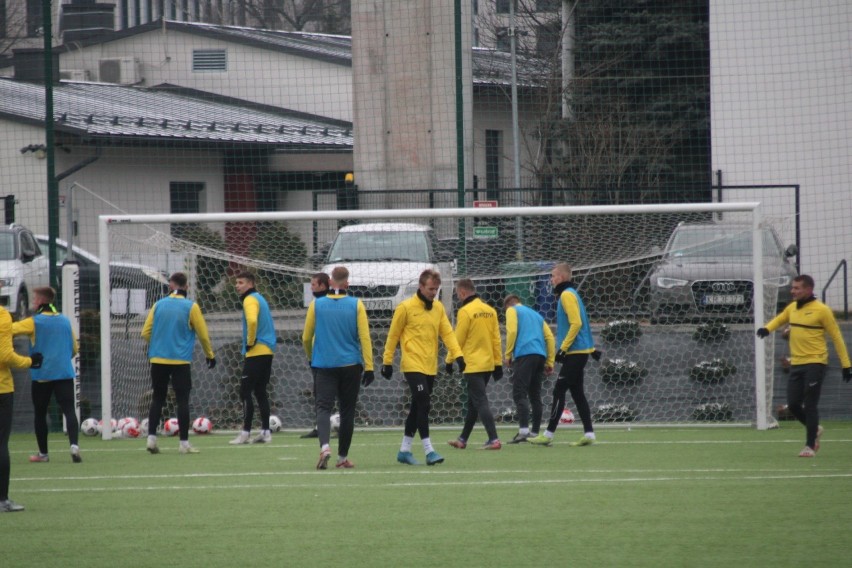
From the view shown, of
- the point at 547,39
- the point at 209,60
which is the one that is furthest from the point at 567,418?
the point at 547,39

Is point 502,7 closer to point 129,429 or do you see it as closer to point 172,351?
point 129,429

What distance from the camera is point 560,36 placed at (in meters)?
28.3

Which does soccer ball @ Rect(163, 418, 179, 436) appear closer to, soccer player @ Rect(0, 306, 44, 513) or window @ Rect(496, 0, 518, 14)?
soccer player @ Rect(0, 306, 44, 513)

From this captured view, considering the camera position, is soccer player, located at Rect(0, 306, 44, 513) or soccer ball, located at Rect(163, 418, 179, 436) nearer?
soccer player, located at Rect(0, 306, 44, 513)

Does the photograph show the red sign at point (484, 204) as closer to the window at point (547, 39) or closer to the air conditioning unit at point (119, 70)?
the window at point (547, 39)

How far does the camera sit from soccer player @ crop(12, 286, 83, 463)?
1195 cm

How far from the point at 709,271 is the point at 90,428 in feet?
28.3

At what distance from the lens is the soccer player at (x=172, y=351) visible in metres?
12.6

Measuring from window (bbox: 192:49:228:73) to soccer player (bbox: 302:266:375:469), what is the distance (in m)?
15.8

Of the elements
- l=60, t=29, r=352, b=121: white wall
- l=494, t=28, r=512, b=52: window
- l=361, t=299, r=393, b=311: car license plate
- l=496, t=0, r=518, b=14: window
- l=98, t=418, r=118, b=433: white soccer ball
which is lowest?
l=98, t=418, r=118, b=433: white soccer ball

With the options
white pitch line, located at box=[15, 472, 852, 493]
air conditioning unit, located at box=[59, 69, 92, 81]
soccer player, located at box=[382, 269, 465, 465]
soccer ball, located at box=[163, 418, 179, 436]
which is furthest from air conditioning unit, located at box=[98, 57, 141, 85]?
white pitch line, located at box=[15, 472, 852, 493]

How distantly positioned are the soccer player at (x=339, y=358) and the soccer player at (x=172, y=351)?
2285 millimetres

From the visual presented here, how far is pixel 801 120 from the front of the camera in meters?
19.9

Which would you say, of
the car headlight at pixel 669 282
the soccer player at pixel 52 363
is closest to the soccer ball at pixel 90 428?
the soccer player at pixel 52 363
